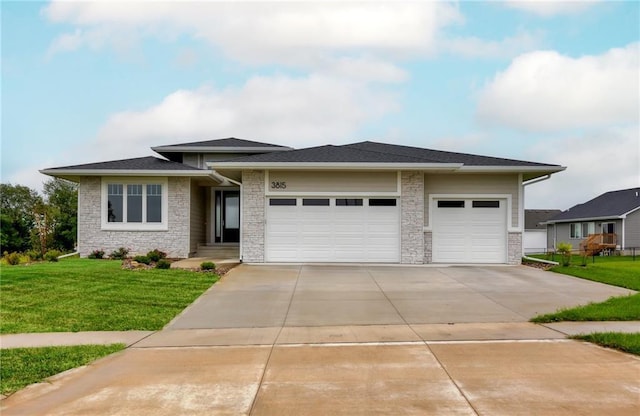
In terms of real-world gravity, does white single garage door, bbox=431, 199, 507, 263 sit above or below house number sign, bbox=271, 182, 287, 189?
below

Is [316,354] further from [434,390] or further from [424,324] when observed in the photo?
[424,324]

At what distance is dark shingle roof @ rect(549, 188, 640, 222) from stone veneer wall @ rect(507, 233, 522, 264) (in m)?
23.4

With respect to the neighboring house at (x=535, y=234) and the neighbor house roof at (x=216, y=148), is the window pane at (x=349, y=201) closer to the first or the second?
the neighbor house roof at (x=216, y=148)

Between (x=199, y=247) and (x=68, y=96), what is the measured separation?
7574 mm

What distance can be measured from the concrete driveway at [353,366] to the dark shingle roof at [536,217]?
45056mm

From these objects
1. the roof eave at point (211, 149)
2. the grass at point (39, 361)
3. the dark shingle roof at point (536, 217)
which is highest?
the roof eave at point (211, 149)

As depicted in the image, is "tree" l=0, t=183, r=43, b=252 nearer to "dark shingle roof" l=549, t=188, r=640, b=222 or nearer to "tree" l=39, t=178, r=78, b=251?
"tree" l=39, t=178, r=78, b=251

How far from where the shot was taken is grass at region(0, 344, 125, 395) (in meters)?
5.93

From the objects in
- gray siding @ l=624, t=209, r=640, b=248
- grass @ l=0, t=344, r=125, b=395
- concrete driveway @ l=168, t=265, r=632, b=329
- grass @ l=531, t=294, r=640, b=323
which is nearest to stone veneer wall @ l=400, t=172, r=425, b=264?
concrete driveway @ l=168, t=265, r=632, b=329

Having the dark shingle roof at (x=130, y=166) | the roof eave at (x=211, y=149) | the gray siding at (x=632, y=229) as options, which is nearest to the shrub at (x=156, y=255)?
the dark shingle roof at (x=130, y=166)

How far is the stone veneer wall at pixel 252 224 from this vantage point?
16.6 m

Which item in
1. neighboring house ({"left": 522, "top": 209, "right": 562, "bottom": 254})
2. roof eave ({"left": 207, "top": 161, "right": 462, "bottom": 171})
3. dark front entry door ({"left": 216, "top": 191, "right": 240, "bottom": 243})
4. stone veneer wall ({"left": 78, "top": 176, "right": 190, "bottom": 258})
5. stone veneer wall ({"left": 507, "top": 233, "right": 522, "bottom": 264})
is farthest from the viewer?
neighboring house ({"left": 522, "top": 209, "right": 562, "bottom": 254})

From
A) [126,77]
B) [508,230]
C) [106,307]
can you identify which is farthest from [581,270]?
[126,77]

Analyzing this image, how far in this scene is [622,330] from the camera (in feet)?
25.8
